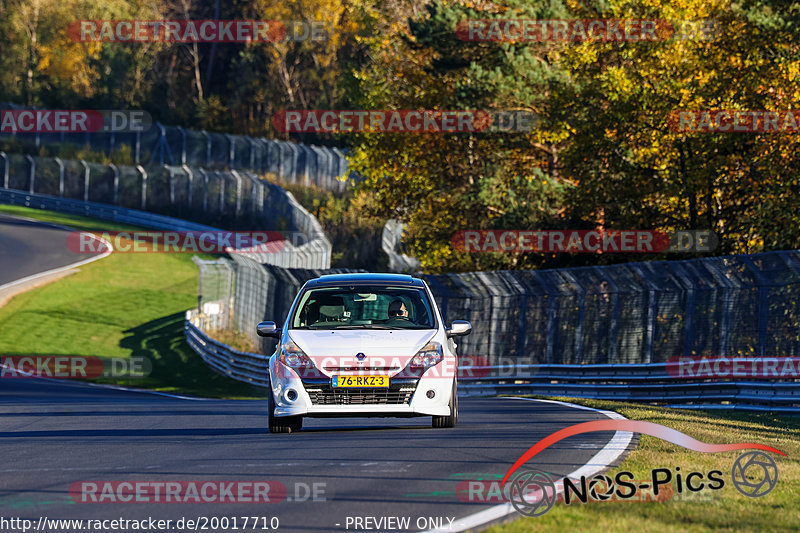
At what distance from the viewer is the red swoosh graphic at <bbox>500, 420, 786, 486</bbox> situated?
1109cm

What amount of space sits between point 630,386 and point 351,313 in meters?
9.07

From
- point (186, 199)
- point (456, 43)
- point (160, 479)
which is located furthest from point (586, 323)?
point (186, 199)

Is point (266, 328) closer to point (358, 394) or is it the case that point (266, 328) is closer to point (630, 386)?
point (358, 394)

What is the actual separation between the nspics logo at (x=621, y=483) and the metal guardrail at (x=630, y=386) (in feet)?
23.6

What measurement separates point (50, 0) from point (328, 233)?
4417cm

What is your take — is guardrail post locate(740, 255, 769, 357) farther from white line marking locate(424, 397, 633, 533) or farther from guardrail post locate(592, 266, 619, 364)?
white line marking locate(424, 397, 633, 533)

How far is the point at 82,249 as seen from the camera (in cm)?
5391

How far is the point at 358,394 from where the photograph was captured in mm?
11883

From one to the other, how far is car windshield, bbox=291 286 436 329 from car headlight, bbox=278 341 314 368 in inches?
22.8

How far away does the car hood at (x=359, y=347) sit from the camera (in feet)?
39.1

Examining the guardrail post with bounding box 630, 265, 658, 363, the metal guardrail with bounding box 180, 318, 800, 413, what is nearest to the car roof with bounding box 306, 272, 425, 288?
the metal guardrail with bounding box 180, 318, 800, 413

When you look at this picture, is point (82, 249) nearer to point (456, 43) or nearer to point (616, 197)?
point (456, 43)

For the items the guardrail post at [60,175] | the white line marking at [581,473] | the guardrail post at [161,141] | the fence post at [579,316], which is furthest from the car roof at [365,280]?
the guardrail post at [161,141]

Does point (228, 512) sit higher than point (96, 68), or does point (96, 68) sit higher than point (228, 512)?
point (96, 68)
